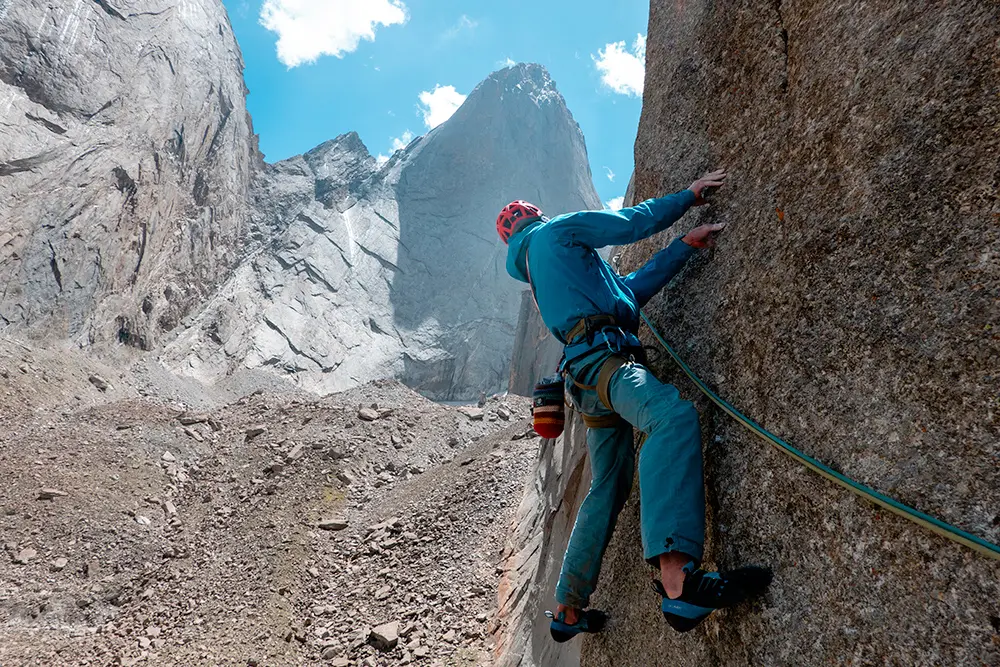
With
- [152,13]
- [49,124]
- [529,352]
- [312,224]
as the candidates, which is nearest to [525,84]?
[312,224]

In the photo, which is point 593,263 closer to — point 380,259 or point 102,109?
point 102,109

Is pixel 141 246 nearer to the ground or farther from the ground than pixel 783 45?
farther from the ground

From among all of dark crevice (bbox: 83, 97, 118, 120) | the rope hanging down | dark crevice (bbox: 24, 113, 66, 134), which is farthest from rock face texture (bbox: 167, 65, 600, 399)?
the rope hanging down

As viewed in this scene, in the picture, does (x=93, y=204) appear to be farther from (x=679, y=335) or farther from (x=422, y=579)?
(x=679, y=335)

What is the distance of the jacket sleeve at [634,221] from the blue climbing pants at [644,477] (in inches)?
35.6

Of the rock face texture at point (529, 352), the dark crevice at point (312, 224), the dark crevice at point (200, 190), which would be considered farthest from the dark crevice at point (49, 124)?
the rock face texture at point (529, 352)

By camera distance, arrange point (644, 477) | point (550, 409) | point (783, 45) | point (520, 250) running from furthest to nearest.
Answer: point (520, 250) → point (550, 409) → point (783, 45) → point (644, 477)

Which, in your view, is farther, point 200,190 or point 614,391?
point 200,190

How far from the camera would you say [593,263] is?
3.55 meters

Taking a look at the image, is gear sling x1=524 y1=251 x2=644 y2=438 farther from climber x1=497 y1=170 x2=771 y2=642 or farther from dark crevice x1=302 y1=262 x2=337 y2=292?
dark crevice x1=302 y1=262 x2=337 y2=292

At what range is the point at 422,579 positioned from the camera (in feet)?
27.5

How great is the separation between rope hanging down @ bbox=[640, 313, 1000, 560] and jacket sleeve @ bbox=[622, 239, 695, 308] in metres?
0.71

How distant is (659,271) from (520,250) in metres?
0.99

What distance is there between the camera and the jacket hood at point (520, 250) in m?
4.07
